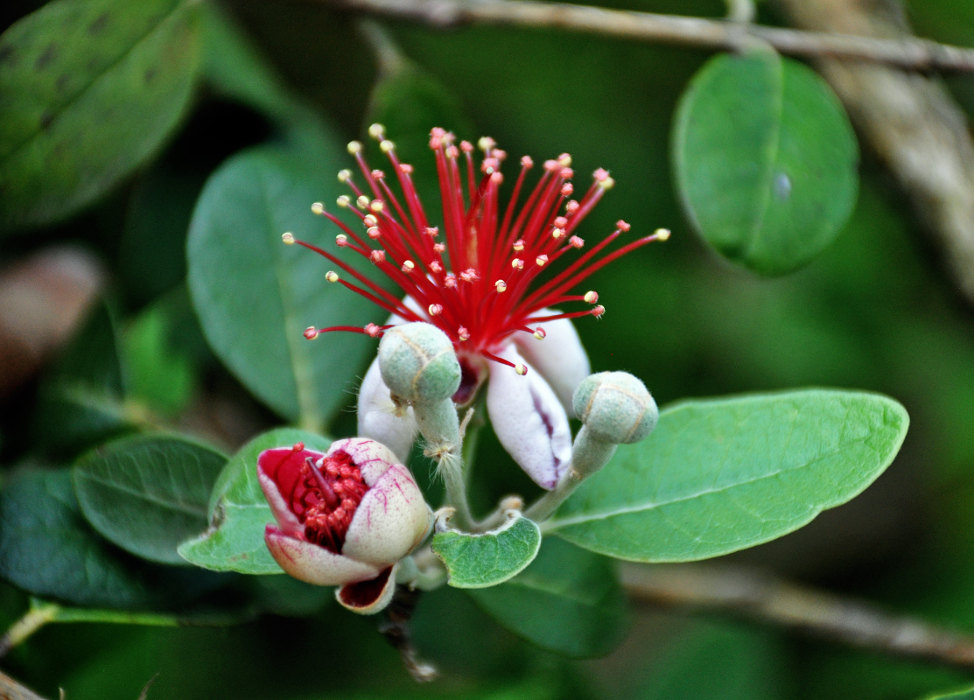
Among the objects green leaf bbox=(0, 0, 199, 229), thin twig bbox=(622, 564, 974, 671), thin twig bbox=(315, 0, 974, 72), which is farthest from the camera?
thin twig bbox=(622, 564, 974, 671)

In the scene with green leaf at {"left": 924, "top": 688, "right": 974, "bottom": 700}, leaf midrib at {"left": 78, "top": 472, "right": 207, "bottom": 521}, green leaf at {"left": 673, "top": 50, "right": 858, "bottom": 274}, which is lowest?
green leaf at {"left": 924, "top": 688, "right": 974, "bottom": 700}

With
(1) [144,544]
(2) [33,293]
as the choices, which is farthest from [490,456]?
(2) [33,293]

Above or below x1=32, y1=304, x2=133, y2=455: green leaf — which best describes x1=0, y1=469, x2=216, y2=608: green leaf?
below

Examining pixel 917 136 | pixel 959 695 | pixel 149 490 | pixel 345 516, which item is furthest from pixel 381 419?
pixel 917 136

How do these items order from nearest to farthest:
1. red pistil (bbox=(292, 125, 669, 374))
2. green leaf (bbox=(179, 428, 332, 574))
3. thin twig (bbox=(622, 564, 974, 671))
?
green leaf (bbox=(179, 428, 332, 574))
red pistil (bbox=(292, 125, 669, 374))
thin twig (bbox=(622, 564, 974, 671))

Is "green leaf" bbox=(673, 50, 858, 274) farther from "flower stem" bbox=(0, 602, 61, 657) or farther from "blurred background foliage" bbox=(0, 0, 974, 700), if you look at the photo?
"flower stem" bbox=(0, 602, 61, 657)

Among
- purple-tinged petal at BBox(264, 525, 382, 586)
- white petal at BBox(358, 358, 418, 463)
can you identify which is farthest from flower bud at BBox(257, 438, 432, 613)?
white petal at BBox(358, 358, 418, 463)

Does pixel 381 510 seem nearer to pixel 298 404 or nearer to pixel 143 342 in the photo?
pixel 298 404
